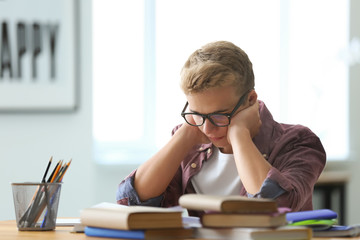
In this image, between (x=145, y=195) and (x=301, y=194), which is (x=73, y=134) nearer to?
(x=145, y=195)

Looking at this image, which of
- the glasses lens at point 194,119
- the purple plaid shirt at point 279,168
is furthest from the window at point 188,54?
the glasses lens at point 194,119

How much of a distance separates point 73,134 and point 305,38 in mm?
1732

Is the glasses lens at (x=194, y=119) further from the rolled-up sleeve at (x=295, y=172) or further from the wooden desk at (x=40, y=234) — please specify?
the wooden desk at (x=40, y=234)

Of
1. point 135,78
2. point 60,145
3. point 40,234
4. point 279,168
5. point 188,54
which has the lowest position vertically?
point 60,145

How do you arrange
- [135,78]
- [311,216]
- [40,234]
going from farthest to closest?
[135,78] → [40,234] → [311,216]

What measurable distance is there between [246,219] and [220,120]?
20.7 inches

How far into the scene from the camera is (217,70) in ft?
5.71

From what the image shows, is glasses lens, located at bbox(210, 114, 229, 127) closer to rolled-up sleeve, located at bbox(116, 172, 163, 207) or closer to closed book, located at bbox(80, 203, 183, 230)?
rolled-up sleeve, located at bbox(116, 172, 163, 207)

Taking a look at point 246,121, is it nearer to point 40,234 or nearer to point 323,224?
point 323,224

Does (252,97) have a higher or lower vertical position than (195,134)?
higher

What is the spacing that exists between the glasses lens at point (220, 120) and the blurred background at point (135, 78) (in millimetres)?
1965

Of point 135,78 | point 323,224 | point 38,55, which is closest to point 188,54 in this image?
point 135,78

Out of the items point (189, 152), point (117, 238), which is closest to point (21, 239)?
point (117, 238)

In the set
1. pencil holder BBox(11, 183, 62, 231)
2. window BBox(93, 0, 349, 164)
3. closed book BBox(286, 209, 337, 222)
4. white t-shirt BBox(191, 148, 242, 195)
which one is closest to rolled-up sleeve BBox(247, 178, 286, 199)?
closed book BBox(286, 209, 337, 222)
